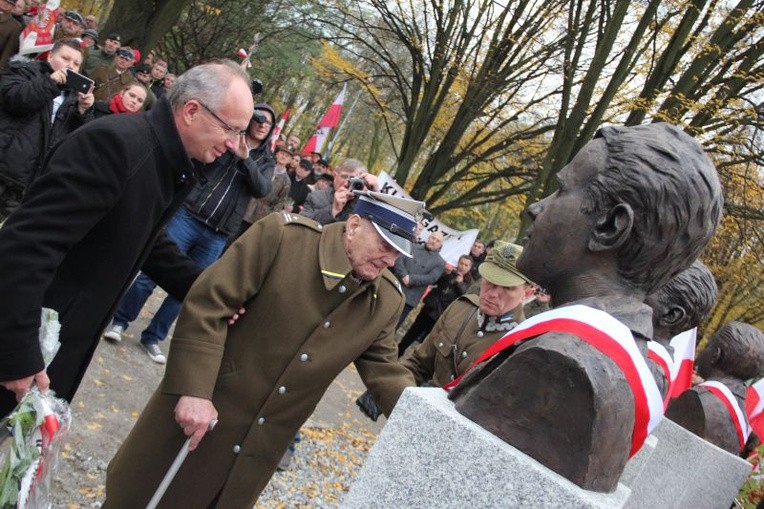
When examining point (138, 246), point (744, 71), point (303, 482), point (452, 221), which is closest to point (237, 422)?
point (138, 246)

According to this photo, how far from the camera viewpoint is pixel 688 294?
11.2 ft

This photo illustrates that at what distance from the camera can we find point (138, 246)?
2.56m

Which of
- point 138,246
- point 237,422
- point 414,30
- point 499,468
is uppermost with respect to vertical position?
point 414,30

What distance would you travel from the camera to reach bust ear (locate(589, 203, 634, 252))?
1745mm

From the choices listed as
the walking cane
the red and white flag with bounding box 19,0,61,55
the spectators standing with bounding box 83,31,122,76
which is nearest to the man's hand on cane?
the walking cane

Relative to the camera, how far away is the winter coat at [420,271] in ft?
30.0

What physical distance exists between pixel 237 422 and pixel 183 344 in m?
0.42

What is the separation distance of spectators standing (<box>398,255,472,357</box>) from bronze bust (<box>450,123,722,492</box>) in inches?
303

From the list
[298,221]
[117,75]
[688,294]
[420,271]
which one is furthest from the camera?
[420,271]

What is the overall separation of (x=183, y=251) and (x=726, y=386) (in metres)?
4.30

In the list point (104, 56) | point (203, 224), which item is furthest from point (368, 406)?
point (104, 56)

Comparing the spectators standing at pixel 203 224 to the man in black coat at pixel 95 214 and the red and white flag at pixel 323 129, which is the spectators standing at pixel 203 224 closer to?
the man in black coat at pixel 95 214

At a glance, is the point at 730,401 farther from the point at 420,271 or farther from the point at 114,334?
the point at 420,271

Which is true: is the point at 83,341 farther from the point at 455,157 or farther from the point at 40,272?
the point at 455,157
